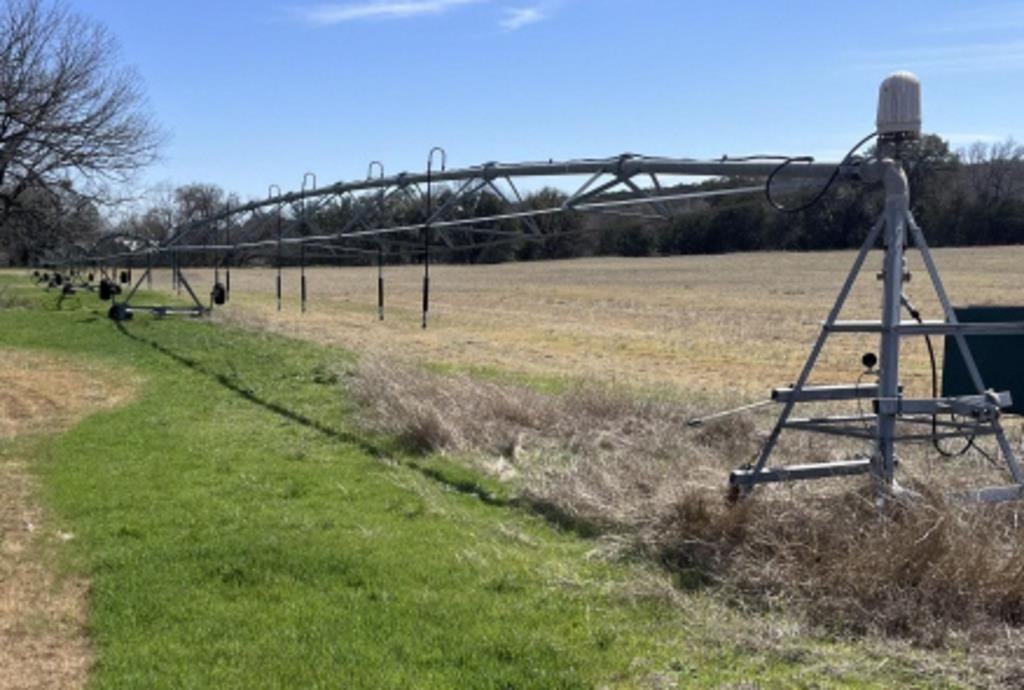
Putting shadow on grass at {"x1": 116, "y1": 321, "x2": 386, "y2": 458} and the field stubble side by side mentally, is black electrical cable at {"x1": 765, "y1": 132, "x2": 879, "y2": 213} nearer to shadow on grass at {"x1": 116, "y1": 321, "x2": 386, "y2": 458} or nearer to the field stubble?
the field stubble

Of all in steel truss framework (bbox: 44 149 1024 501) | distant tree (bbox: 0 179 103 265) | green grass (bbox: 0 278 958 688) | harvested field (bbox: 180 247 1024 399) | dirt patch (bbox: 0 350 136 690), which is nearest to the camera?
green grass (bbox: 0 278 958 688)

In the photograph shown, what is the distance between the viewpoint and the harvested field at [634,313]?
23312 millimetres

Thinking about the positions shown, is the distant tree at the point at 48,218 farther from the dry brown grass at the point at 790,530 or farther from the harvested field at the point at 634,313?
the dry brown grass at the point at 790,530

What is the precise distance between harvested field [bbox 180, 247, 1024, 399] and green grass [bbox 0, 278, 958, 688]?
8212 mm

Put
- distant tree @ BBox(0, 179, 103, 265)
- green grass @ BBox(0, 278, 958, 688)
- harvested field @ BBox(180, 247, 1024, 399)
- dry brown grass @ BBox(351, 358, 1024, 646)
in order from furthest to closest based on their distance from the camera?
distant tree @ BBox(0, 179, 103, 265) < harvested field @ BBox(180, 247, 1024, 399) < dry brown grass @ BBox(351, 358, 1024, 646) < green grass @ BBox(0, 278, 958, 688)

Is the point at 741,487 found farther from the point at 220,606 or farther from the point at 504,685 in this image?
the point at 220,606

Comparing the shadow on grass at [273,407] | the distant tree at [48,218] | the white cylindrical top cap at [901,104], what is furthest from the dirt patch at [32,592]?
the distant tree at [48,218]

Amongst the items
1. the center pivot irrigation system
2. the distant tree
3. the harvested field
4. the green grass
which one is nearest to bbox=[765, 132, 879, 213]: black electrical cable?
the center pivot irrigation system

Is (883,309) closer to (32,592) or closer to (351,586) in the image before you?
(351,586)

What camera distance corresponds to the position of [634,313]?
1674 inches

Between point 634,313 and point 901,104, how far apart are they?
3484 cm

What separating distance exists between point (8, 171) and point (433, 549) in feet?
71.8

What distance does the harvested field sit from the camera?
23.3 metres

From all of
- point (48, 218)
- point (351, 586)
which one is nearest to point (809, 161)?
point (351, 586)
